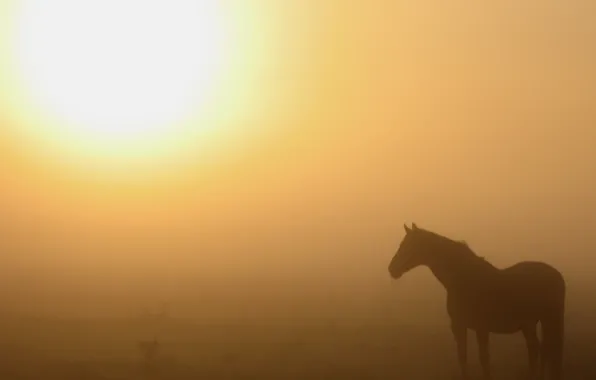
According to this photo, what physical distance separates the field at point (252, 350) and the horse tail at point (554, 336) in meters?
0.06

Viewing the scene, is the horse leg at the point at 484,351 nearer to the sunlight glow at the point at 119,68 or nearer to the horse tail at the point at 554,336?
the horse tail at the point at 554,336

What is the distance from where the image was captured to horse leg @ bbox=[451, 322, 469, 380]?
249 cm

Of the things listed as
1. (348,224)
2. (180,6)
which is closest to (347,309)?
(348,224)

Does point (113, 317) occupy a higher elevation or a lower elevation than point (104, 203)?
lower

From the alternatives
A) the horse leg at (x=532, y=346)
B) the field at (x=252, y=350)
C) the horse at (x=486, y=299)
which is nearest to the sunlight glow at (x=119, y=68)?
the field at (x=252, y=350)

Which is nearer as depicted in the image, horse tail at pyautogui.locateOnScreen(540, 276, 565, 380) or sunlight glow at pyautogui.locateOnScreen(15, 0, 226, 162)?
horse tail at pyautogui.locateOnScreen(540, 276, 565, 380)

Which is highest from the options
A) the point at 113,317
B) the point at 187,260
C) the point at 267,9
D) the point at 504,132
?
the point at 267,9

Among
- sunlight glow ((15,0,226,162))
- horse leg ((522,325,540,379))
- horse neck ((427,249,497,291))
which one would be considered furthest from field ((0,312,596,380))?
sunlight glow ((15,0,226,162))

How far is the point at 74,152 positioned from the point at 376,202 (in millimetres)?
952

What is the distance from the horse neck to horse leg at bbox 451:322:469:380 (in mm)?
118

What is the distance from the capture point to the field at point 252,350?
253 cm

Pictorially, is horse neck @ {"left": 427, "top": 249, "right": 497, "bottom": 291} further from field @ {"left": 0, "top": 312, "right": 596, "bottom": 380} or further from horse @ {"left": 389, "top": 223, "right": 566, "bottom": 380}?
field @ {"left": 0, "top": 312, "right": 596, "bottom": 380}

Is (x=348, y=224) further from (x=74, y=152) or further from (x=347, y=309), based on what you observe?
(x=74, y=152)

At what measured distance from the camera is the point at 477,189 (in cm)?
269
